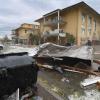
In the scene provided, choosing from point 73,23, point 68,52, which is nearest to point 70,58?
point 68,52

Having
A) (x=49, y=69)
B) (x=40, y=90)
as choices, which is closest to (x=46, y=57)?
(x=49, y=69)

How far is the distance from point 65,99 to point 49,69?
4.41m

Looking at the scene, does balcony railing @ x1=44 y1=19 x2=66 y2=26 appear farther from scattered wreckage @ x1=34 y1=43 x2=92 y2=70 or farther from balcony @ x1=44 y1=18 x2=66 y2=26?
scattered wreckage @ x1=34 y1=43 x2=92 y2=70

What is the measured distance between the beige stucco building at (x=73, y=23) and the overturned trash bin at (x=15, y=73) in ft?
99.2

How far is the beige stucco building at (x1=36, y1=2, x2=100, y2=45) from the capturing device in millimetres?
36312

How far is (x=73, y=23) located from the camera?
1479 inches

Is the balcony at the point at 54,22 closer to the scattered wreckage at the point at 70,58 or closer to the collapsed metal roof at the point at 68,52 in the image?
the collapsed metal roof at the point at 68,52

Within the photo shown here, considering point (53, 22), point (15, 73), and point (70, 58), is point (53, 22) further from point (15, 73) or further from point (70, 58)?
point (15, 73)

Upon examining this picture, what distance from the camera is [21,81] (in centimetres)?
486

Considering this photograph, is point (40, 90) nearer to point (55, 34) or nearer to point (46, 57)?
point (46, 57)

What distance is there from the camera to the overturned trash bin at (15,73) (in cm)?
436

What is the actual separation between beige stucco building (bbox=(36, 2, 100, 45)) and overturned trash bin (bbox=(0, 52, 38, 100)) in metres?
30.2

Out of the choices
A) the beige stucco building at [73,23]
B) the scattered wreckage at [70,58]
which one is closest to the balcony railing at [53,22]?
the beige stucco building at [73,23]

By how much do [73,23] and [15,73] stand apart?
33.7 m
